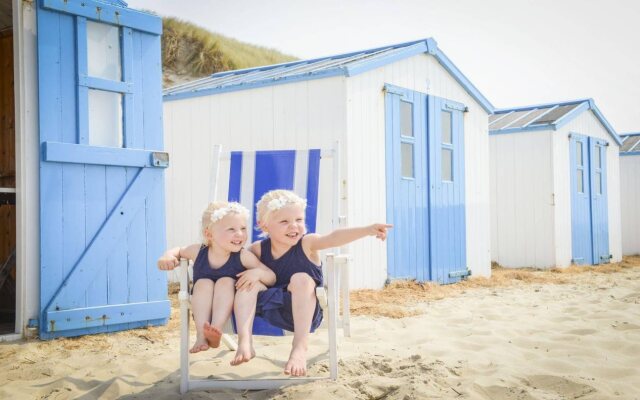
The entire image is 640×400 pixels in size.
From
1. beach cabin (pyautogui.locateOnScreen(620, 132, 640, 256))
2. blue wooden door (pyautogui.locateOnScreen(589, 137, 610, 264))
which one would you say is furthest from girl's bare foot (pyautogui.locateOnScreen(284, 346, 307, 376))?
beach cabin (pyautogui.locateOnScreen(620, 132, 640, 256))

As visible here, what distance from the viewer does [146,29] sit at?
14.8 ft

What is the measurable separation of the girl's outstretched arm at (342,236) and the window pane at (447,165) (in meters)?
4.98

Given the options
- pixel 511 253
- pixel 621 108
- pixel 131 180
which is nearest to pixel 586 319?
pixel 131 180

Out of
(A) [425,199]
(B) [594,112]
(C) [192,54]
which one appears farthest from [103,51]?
(C) [192,54]

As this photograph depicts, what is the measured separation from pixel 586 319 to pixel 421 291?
209 cm

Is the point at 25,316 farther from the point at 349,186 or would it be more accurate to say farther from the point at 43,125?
the point at 349,186

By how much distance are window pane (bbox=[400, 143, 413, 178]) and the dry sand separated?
2047 mm

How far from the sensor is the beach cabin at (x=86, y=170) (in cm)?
396

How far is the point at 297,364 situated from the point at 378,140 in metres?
4.27

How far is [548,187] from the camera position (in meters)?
9.65

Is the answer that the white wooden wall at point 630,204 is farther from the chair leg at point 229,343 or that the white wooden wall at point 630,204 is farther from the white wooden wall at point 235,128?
the chair leg at point 229,343

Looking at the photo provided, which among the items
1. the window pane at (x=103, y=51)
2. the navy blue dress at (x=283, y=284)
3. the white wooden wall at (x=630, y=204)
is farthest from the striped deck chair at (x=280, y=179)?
the white wooden wall at (x=630, y=204)

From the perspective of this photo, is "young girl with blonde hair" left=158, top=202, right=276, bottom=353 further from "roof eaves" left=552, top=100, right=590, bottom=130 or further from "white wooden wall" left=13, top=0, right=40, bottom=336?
"roof eaves" left=552, top=100, right=590, bottom=130

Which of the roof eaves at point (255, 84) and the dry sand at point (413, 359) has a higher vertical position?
the roof eaves at point (255, 84)
